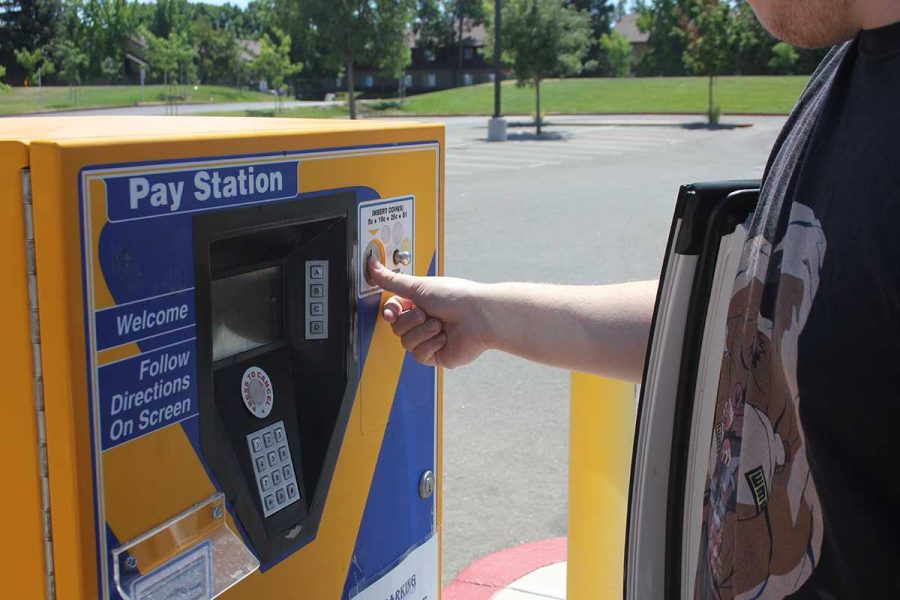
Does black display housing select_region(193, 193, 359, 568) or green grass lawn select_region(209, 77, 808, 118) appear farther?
green grass lawn select_region(209, 77, 808, 118)

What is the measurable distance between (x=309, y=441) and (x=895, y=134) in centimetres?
114

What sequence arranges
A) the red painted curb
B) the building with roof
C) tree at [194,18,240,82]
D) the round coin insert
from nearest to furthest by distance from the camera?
the round coin insert, the red painted curb, tree at [194,18,240,82], the building with roof

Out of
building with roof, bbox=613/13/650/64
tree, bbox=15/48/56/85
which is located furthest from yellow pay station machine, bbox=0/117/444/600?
building with roof, bbox=613/13/650/64

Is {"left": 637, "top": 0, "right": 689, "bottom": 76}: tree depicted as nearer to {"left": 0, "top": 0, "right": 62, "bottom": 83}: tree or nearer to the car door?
{"left": 0, "top": 0, "right": 62, "bottom": 83}: tree

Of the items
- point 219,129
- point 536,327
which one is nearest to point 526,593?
point 536,327

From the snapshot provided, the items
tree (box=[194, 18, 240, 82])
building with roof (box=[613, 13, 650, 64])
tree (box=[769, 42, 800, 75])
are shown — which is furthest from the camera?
building with roof (box=[613, 13, 650, 64])

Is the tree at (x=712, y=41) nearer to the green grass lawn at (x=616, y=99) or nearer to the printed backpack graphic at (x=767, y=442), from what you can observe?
the green grass lawn at (x=616, y=99)

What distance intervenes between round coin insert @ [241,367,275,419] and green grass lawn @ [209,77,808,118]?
31603 mm

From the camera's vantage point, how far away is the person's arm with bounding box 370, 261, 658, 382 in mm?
1857

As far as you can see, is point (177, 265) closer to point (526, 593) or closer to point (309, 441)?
point (309, 441)

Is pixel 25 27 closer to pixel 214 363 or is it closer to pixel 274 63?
pixel 274 63

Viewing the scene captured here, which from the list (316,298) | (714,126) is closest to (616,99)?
(714,126)

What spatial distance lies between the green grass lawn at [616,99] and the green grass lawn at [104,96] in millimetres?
5321

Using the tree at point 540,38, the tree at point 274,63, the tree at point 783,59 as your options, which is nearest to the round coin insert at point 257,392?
the tree at point 540,38
